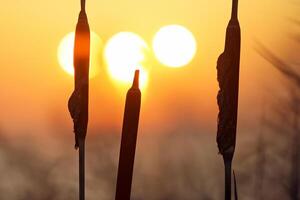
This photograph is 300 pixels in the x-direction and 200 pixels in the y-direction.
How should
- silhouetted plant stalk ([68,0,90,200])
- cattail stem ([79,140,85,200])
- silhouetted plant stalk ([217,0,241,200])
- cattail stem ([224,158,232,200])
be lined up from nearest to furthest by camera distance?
silhouetted plant stalk ([217,0,241,200]) < cattail stem ([224,158,232,200]) < silhouetted plant stalk ([68,0,90,200]) < cattail stem ([79,140,85,200])

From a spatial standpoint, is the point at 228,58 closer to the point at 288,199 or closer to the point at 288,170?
the point at 288,170

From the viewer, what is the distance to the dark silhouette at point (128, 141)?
7078 millimetres

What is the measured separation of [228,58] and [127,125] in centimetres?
128

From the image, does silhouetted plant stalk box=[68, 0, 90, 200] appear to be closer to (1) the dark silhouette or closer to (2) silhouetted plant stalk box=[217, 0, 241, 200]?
(1) the dark silhouette

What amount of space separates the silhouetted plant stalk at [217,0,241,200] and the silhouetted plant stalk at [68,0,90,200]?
1362 millimetres

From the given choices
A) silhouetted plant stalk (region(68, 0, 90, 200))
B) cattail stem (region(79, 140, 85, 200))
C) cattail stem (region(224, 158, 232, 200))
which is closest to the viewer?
cattail stem (region(224, 158, 232, 200))

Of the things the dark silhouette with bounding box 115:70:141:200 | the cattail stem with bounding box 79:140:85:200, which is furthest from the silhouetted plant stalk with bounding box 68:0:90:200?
the dark silhouette with bounding box 115:70:141:200

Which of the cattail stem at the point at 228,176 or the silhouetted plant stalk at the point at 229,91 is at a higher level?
the silhouetted plant stalk at the point at 229,91

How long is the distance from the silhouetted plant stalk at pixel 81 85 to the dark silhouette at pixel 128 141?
41 centimetres

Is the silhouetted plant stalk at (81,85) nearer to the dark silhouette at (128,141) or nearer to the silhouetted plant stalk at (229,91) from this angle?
the dark silhouette at (128,141)

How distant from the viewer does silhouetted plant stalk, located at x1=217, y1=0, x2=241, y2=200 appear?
21.6 ft

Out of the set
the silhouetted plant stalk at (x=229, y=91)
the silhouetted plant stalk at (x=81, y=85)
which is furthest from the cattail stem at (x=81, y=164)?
the silhouetted plant stalk at (x=229, y=91)

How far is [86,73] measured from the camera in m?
7.13

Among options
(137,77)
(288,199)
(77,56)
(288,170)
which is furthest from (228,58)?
(288,199)
